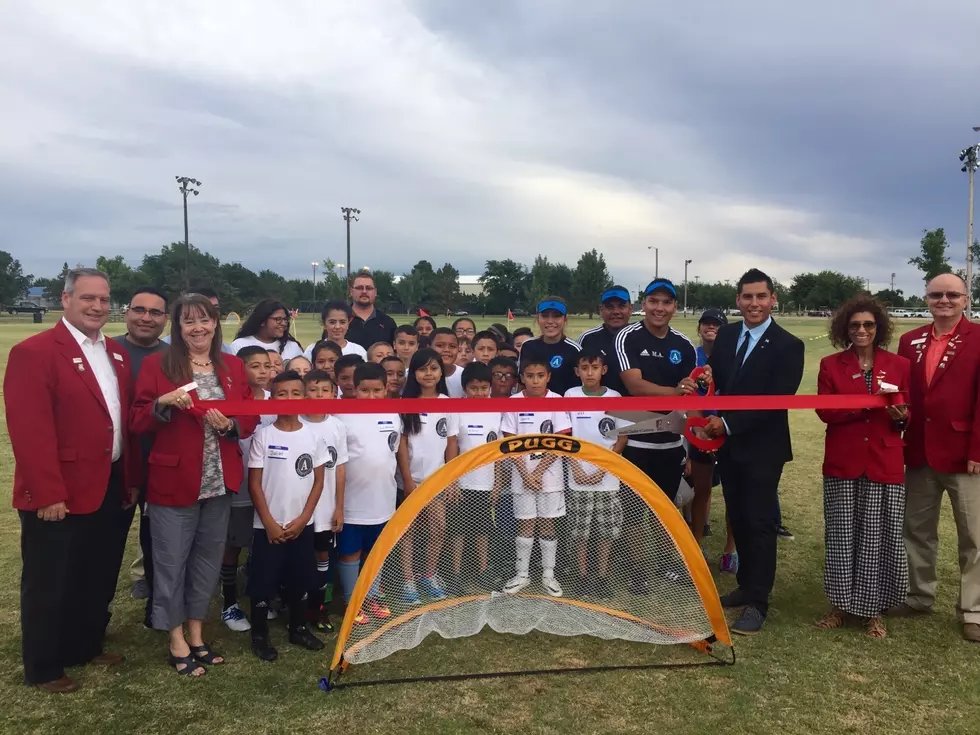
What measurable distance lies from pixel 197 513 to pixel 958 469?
14.9 feet

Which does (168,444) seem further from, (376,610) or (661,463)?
(661,463)

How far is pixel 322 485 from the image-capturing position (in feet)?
12.6

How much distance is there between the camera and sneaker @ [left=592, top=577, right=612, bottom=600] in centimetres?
396

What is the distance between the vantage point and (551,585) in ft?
13.0

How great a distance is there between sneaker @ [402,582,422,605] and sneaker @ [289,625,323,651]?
2.01 ft

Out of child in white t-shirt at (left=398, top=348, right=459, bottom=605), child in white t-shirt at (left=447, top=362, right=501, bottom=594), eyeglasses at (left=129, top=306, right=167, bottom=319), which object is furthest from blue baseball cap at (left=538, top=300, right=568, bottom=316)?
eyeglasses at (left=129, top=306, right=167, bottom=319)

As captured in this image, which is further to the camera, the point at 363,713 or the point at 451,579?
the point at 451,579

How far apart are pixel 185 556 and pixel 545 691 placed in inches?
81.9

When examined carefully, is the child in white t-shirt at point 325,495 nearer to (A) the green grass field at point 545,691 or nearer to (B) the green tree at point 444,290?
(A) the green grass field at point 545,691

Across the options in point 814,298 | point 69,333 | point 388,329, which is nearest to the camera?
point 69,333

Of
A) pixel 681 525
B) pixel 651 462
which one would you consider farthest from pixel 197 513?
pixel 651 462

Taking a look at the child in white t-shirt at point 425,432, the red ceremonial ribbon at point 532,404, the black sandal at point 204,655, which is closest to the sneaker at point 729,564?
the red ceremonial ribbon at point 532,404

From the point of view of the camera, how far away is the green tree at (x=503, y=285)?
3351 inches

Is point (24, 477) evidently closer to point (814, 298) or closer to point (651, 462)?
point (651, 462)
